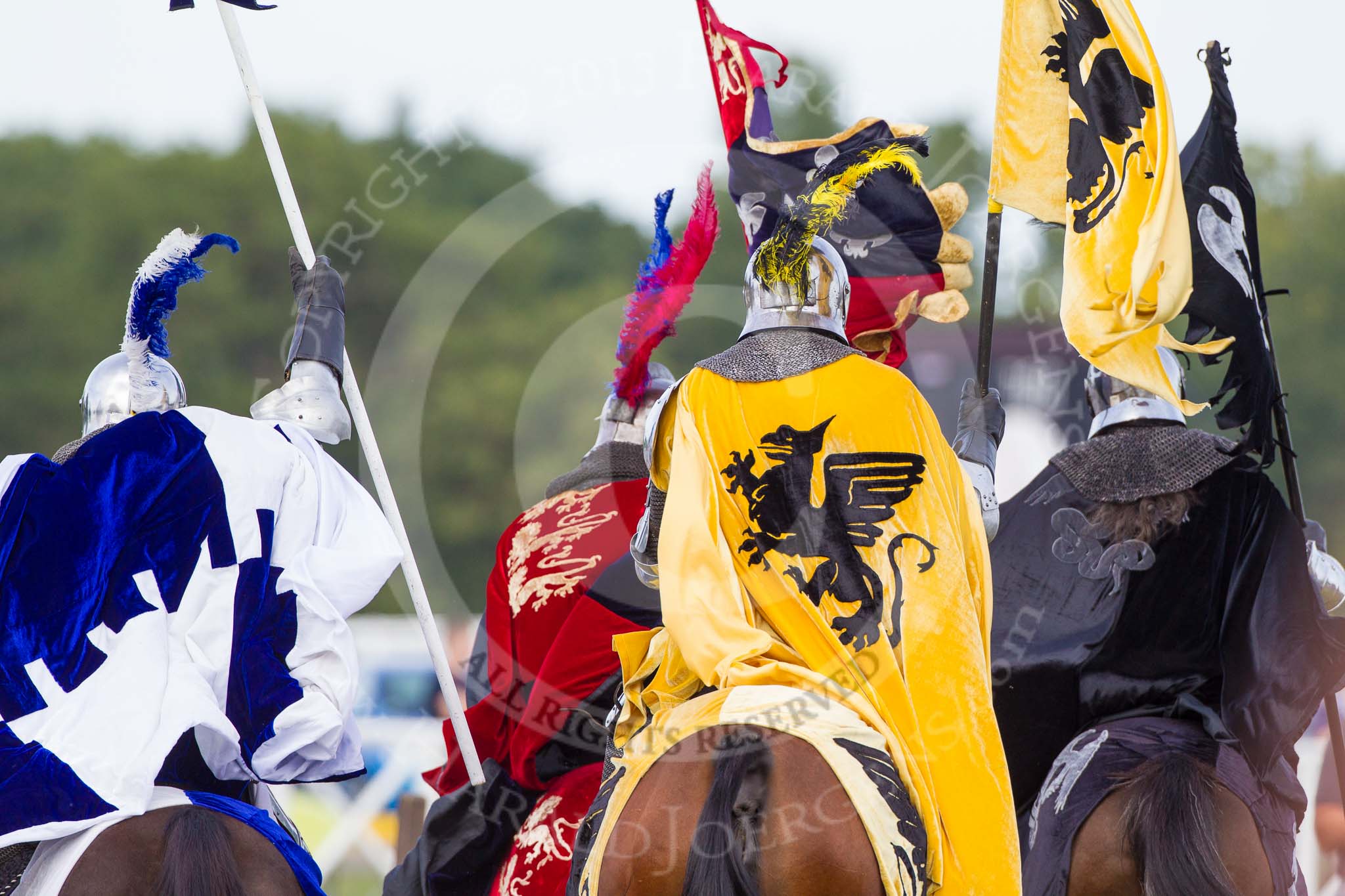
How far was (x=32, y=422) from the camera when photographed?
64.4ft

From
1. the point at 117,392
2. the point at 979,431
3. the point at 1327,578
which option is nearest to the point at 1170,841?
the point at 979,431

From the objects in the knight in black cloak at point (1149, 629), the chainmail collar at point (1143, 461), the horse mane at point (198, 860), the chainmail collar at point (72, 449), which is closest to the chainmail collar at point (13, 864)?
the horse mane at point (198, 860)

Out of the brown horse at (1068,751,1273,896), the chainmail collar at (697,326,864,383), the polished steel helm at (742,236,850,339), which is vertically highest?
the polished steel helm at (742,236,850,339)

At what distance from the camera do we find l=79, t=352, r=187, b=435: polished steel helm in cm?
509

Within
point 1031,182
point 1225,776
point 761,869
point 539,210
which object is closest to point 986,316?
point 1031,182

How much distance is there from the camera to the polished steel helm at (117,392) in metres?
5.09

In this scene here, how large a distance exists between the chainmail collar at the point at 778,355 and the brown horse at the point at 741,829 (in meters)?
1.00

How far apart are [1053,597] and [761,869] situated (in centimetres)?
251

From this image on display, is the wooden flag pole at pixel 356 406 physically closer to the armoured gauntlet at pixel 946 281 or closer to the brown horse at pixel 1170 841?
the armoured gauntlet at pixel 946 281

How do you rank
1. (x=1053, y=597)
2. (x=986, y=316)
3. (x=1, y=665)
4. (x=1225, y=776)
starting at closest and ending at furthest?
(x=1, y=665), (x=1225, y=776), (x=986, y=316), (x=1053, y=597)

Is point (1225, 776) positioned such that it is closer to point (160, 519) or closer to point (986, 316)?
point (986, 316)

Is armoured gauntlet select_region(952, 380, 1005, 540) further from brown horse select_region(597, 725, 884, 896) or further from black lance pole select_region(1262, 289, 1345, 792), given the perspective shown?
brown horse select_region(597, 725, 884, 896)

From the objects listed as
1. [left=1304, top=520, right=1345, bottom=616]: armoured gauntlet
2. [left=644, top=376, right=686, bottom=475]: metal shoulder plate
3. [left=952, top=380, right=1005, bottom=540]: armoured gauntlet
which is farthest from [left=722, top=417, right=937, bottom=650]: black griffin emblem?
[left=1304, top=520, right=1345, bottom=616]: armoured gauntlet

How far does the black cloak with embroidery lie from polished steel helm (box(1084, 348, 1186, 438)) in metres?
0.24
